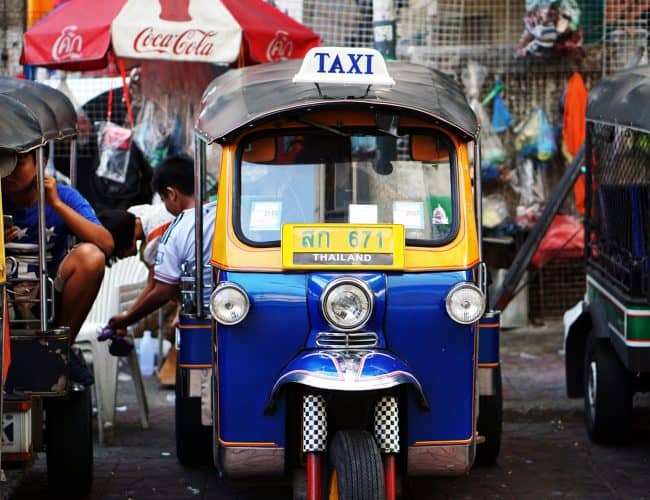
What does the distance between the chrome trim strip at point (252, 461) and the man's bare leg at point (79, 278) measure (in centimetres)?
120

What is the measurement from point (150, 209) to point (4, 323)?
311 cm

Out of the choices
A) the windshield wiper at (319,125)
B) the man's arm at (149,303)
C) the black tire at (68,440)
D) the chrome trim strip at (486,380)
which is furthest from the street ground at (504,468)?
the windshield wiper at (319,125)

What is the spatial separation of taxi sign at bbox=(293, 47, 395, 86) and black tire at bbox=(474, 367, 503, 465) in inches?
71.1

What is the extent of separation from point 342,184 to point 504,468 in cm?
218

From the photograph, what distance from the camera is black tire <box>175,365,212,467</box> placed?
6.40 meters

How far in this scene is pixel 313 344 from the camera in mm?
5168

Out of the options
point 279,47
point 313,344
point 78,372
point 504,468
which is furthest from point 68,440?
→ point 279,47

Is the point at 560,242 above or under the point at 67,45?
under

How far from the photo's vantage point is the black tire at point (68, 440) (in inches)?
233

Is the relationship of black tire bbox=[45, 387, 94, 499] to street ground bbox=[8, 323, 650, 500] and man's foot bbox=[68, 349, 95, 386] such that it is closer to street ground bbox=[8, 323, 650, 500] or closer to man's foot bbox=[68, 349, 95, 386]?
man's foot bbox=[68, 349, 95, 386]

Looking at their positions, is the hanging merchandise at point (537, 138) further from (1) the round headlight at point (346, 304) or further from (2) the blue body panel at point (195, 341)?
(1) the round headlight at point (346, 304)

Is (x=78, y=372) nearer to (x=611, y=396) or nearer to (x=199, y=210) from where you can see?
(x=199, y=210)

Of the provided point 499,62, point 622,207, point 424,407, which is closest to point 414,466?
point 424,407

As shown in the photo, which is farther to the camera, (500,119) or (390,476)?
(500,119)
